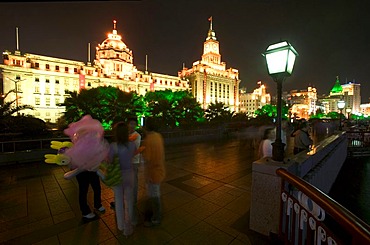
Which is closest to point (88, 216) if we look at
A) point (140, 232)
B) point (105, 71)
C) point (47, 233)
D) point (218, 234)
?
point (47, 233)

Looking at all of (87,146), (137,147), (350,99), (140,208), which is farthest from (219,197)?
(350,99)

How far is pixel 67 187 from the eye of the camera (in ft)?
17.9

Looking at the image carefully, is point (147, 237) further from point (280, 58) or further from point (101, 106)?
point (101, 106)

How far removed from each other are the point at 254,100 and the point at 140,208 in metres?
122

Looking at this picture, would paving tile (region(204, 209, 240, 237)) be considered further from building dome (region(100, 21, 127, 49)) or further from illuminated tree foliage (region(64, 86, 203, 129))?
building dome (region(100, 21, 127, 49))

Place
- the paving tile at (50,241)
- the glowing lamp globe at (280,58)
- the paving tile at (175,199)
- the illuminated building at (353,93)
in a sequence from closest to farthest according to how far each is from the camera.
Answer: the paving tile at (50,241), the glowing lamp globe at (280,58), the paving tile at (175,199), the illuminated building at (353,93)

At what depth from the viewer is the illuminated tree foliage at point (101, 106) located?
16.2m

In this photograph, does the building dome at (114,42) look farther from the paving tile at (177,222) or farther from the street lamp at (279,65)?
the paving tile at (177,222)

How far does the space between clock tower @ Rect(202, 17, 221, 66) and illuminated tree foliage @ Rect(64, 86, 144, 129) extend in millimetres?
91510

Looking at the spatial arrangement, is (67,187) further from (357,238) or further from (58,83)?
(58,83)

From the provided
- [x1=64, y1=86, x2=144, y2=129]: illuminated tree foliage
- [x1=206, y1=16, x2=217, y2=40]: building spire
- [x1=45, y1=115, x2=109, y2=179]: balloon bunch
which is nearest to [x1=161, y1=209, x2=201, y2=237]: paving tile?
[x1=45, y1=115, x2=109, y2=179]: balloon bunch

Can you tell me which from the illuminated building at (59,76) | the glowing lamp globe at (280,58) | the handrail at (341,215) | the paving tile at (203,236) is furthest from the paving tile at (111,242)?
the illuminated building at (59,76)

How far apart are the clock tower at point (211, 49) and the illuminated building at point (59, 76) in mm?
44616

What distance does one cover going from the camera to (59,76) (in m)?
52.3
